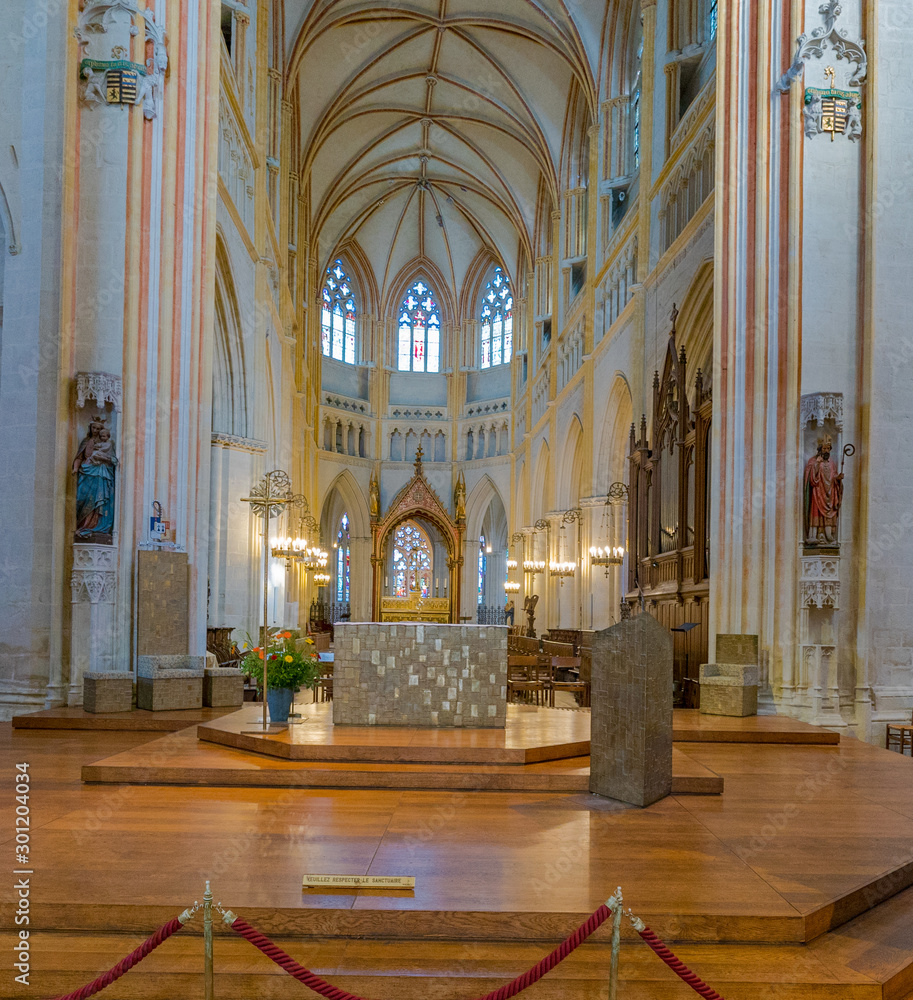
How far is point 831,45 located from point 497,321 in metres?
29.7

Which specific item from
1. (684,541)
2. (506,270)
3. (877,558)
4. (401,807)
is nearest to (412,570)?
(506,270)

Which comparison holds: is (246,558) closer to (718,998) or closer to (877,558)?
(877,558)

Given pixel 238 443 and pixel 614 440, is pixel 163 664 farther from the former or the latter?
pixel 614 440

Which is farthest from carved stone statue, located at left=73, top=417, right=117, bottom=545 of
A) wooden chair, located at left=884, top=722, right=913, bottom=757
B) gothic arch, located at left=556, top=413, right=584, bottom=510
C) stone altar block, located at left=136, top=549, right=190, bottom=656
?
gothic arch, located at left=556, top=413, right=584, bottom=510

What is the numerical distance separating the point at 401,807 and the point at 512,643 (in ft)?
57.4

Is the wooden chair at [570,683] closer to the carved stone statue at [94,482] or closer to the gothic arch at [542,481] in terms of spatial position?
the carved stone statue at [94,482]

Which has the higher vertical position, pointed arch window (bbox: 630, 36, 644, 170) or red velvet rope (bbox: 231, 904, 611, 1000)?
pointed arch window (bbox: 630, 36, 644, 170)

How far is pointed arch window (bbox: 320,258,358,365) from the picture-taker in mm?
38719

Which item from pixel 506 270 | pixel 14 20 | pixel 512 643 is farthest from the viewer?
pixel 506 270

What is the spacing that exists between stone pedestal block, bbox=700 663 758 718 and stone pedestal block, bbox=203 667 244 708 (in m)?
5.12

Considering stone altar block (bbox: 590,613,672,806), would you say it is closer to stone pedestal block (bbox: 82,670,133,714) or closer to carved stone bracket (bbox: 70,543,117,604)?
stone pedestal block (bbox: 82,670,133,714)

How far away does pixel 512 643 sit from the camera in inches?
912

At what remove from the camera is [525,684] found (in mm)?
13273

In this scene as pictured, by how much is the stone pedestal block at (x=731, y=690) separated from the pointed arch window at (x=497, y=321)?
2965 cm
